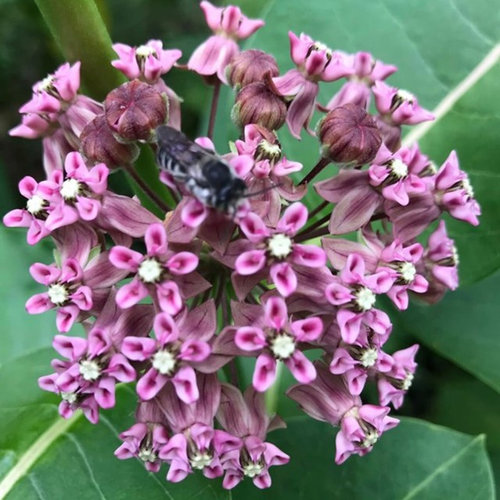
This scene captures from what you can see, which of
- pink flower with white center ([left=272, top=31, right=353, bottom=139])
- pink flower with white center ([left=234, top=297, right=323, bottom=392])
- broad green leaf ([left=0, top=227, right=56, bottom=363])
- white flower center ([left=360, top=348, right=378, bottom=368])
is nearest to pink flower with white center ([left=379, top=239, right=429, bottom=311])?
white flower center ([left=360, top=348, right=378, bottom=368])

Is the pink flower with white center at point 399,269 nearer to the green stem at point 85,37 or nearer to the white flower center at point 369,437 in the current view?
the white flower center at point 369,437

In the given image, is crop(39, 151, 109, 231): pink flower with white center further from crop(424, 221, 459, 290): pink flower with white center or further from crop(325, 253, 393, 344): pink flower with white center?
crop(424, 221, 459, 290): pink flower with white center

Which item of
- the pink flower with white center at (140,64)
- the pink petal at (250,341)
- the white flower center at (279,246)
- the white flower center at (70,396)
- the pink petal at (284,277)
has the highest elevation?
the pink flower with white center at (140,64)

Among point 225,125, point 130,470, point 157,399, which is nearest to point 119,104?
point 157,399

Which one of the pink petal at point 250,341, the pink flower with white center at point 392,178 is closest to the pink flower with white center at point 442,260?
the pink flower with white center at point 392,178

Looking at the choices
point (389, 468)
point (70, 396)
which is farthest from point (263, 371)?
point (389, 468)

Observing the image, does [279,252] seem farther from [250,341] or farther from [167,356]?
[167,356]

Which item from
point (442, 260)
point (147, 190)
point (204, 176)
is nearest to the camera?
point (204, 176)
